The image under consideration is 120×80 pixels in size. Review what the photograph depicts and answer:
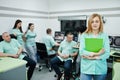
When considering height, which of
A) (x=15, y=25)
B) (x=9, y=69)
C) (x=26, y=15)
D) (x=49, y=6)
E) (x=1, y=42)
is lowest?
(x=9, y=69)

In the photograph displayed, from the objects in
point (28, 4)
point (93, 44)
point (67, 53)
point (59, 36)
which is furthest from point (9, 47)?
point (59, 36)

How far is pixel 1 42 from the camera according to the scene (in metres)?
3.44

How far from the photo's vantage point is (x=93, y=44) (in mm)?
2008

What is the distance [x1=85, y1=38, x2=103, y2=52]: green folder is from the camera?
2.00 m

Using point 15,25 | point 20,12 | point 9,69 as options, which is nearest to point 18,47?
point 15,25

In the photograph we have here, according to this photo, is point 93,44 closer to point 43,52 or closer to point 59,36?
point 43,52

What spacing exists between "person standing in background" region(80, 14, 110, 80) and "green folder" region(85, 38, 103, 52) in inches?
1.4

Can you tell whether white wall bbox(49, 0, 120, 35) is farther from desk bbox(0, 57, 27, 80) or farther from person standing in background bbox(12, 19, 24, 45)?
desk bbox(0, 57, 27, 80)

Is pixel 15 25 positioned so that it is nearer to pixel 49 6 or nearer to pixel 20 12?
pixel 20 12

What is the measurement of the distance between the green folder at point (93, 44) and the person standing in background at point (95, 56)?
0.03 m

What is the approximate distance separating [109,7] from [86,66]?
3.33 meters

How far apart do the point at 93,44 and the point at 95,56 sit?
5.9 inches

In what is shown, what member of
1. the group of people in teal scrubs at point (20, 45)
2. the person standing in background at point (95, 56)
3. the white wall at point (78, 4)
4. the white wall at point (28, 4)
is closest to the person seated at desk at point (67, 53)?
the group of people in teal scrubs at point (20, 45)

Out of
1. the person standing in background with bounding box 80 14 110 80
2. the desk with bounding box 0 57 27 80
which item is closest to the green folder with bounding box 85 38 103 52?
the person standing in background with bounding box 80 14 110 80
